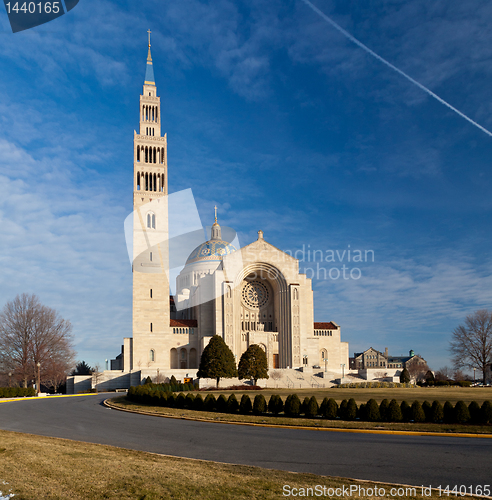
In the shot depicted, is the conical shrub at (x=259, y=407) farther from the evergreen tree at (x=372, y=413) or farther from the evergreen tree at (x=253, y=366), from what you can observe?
the evergreen tree at (x=253, y=366)

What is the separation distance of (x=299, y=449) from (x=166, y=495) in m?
5.90

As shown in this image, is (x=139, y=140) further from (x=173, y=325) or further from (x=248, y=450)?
(x=248, y=450)

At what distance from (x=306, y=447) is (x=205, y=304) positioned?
184 ft

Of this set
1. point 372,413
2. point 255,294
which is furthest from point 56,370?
point 372,413

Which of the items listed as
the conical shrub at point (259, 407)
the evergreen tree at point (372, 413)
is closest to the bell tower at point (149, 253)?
the conical shrub at point (259, 407)

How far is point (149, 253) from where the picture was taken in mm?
64562

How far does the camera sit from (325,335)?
71000 millimetres

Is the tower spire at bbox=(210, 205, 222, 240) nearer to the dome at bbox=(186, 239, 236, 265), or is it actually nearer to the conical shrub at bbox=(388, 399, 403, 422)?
the dome at bbox=(186, 239, 236, 265)

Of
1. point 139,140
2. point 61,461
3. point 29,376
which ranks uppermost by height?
point 139,140

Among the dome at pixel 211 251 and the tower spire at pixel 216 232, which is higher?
the tower spire at pixel 216 232

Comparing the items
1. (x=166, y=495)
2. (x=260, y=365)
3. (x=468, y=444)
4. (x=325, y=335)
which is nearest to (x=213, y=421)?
(x=468, y=444)

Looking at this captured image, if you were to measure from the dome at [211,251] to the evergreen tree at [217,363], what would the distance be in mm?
31151

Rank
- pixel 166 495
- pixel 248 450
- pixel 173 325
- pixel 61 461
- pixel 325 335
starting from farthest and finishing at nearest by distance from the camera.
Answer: pixel 325 335, pixel 173 325, pixel 248 450, pixel 61 461, pixel 166 495

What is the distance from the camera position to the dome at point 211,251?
8069 centimetres
